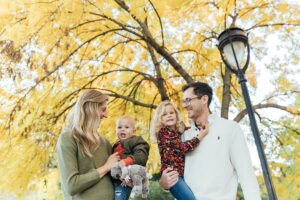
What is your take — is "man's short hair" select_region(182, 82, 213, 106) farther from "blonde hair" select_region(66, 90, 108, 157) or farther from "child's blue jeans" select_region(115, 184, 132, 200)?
"child's blue jeans" select_region(115, 184, 132, 200)

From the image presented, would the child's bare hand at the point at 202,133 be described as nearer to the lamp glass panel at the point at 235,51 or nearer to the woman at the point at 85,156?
the woman at the point at 85,156

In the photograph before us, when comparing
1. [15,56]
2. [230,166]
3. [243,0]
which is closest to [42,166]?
[15,56]

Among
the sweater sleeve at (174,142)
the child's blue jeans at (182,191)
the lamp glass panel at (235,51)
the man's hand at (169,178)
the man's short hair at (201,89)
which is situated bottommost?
the child's blue jeans at (182,191)

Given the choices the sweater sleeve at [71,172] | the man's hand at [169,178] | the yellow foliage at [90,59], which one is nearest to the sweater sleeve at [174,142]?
the man's hand at [169,178]

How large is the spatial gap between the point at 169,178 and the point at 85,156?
0.65 m

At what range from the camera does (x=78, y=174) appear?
220cm

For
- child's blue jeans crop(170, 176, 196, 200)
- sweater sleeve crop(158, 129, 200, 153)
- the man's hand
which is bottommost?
child's blue jeans crop(170, 176, 196, 200)

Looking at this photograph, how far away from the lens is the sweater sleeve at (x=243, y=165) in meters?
2.30

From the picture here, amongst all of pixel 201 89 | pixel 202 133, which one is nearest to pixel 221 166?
pixel 202 133

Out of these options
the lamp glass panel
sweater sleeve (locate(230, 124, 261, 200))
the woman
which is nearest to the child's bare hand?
sweater sleeve (locate(230, 124, 261, 200))

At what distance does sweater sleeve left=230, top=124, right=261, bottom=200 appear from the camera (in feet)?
7.54

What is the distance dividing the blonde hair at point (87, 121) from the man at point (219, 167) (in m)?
0.63

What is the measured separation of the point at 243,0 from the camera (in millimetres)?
6184

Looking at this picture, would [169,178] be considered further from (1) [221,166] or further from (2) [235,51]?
(2) [235,51]
